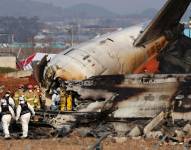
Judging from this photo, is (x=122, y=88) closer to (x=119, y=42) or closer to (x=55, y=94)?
(x=55, y=94)

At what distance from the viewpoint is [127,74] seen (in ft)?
86.4

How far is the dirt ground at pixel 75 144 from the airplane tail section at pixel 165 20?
428 inches

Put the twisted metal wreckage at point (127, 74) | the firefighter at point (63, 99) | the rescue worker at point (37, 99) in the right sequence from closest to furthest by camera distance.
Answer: the twisted metal wreckage at point (127, 74), the firefighter at point (63, 99), the rescue worker at point (37, 99)

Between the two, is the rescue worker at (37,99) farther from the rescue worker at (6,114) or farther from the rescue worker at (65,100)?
the rescue worker at (6,114)

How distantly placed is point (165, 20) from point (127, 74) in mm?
6327

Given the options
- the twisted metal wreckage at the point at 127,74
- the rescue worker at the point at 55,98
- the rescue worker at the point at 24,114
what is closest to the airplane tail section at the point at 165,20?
the twisted metal wreckage at the point at 127,74

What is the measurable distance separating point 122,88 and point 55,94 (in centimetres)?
372

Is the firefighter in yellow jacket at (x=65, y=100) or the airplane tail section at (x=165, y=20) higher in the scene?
the airplane tail section at (x=165, y=20)

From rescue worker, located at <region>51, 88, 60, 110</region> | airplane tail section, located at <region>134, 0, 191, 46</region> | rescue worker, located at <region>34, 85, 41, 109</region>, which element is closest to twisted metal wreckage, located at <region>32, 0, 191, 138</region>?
airplane tail section, located at <region>134, 0, 191, 46</region>

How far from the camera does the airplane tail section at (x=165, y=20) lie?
31.2 meters

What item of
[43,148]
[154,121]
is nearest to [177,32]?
[154,121]

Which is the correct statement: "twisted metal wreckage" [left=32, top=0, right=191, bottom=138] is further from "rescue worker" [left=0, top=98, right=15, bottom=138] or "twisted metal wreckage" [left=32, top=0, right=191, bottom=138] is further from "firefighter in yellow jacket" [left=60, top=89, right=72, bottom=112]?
"rescue worker" [left=0, top=98, right=15, bottom=138]

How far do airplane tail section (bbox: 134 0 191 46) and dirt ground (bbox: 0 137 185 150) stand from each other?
1086 cm

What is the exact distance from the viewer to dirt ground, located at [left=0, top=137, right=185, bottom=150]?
1908 centimetres
